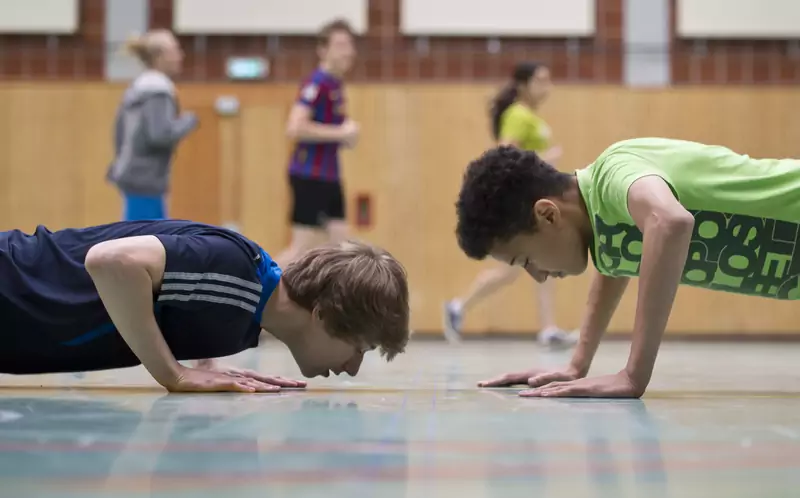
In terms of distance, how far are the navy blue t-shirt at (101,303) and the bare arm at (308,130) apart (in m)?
3.23

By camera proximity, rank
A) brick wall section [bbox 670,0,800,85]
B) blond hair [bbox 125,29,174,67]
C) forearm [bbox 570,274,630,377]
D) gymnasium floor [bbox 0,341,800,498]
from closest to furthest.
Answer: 1. gymnasium floor [bbox 0,341,800,498]
2. forearm [bbox 570,274,630,377]
3. blond hair [bbox 125,29,174,67]
4. brick wall section [bbox 670,0,800,85]

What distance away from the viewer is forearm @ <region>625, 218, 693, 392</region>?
70.4 inches

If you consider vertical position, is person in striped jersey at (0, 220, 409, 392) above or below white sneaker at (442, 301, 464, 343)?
above

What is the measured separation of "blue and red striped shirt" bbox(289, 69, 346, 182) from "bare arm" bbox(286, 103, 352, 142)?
63mm

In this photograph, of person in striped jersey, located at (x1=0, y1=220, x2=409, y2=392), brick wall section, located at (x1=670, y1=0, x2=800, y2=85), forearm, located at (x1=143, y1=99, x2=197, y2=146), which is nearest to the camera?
person in striped jersey, located at (x1=0, y1=220, x2=409, y2=392)

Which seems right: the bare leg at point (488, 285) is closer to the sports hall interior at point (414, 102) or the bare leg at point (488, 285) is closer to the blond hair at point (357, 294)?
the sports hall interior at point (414, 102)

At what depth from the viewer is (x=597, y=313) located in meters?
2.38

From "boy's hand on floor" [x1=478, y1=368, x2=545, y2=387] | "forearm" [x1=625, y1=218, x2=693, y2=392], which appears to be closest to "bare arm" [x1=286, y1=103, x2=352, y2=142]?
Answer: "boy's hand on floor" [x1=478, y1=368, x2=545, y2=387]

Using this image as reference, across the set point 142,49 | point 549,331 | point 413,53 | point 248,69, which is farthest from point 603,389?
point 248,69

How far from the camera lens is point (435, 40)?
7.07 metres

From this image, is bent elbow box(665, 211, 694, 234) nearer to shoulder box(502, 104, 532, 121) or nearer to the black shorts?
the black shorts

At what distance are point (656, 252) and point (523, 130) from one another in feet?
12.4

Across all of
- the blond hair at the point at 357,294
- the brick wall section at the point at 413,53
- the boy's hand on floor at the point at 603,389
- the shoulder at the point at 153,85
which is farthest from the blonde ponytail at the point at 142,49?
the boy's hand on floor at the point at 603,389

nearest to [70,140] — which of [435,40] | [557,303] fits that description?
[435,40]
